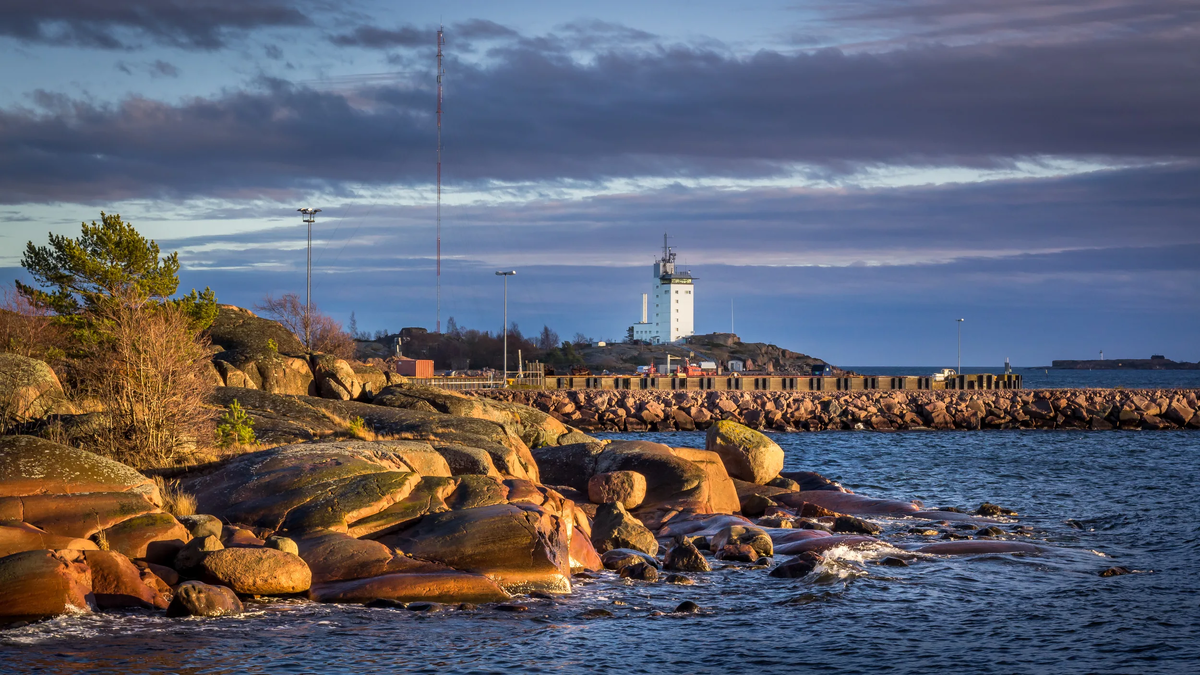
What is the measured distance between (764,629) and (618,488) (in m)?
9.62

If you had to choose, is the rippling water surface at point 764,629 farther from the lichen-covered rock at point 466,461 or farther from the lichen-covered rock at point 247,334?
the lichen-covered rock at point 247,334

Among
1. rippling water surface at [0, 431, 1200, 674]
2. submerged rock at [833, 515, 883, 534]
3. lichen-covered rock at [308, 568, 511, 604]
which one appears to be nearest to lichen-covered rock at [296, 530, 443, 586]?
lichen-covered rock at [308, 568, 511, 604]

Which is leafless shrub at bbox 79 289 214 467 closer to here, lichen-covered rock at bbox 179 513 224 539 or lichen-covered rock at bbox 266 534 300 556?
lichen-covered rock at bbox 179 513 224 539

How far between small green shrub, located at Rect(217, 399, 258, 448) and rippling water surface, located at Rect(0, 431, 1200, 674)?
8.99m

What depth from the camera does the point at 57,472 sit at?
1691 cm

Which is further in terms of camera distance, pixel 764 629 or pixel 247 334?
pixel 247 334

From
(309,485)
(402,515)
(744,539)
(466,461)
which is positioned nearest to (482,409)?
(466,461)

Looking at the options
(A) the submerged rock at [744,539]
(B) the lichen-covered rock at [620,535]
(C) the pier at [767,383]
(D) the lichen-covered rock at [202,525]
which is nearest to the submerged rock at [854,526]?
(A) the submerged rock at [744,539]

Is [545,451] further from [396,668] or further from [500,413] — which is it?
[396,668]

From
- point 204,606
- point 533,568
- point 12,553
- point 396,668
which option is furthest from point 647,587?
point 12,553

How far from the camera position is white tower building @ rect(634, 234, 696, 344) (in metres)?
148

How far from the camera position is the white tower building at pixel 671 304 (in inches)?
5827

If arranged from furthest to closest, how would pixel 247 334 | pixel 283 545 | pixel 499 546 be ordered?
pixel 247 334 → pixel 499 546 → pixel 283 545

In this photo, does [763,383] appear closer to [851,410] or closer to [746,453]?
[851,410]
